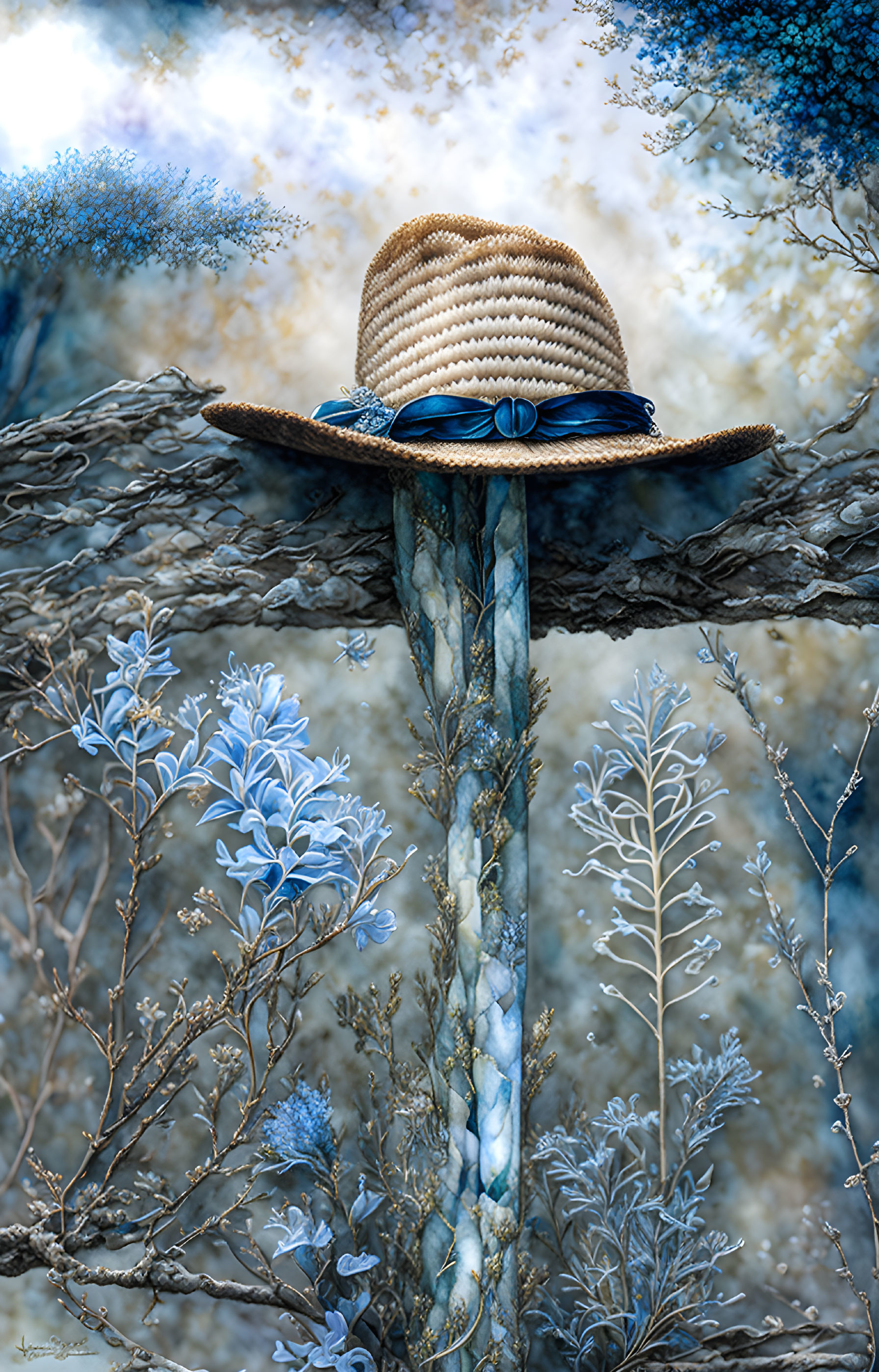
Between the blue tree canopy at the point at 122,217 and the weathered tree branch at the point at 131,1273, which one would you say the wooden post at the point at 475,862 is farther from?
the blue tree canopy at the point at 122,217

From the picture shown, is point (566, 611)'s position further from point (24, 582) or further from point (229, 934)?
point (24, 582)

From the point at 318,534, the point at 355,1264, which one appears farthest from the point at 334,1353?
the point at 318,534

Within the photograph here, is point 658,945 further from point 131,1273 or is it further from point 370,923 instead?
point 131,1273

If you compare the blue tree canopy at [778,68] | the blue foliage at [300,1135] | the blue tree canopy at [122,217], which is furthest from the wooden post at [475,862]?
the blue tree canopy at [778,68]

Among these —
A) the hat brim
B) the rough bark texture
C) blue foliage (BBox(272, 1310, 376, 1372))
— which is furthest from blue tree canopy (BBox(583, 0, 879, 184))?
blue foliage (BBox(272, 1310, 376, 1372))

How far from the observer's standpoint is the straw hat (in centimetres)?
136

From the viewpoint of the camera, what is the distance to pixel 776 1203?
1.52 meters

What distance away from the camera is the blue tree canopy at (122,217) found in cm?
158

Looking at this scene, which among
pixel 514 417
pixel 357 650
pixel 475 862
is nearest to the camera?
pixel 514 417

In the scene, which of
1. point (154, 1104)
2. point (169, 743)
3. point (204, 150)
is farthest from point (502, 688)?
point (204, 150)

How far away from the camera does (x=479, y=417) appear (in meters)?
1.38

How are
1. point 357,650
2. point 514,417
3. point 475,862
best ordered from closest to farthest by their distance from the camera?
point 514,417 → point 475,862 → point 357,650

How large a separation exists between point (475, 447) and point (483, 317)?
0.22 metres

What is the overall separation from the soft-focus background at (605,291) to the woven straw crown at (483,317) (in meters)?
0.20
